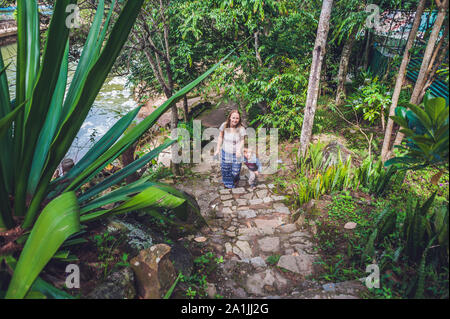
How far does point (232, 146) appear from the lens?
362 centimetres

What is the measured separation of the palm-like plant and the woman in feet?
6.01

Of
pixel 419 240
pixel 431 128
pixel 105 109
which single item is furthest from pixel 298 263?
pixel 105 109

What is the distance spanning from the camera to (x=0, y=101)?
59.4 inches

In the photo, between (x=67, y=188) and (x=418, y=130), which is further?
(x=67, y=188)

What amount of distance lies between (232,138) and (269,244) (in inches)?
60.7

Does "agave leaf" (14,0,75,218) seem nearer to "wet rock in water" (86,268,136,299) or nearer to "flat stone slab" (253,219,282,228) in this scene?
"wet rock in water" (86,268,136,299)

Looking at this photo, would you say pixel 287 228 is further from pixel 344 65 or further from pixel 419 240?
pixel 344 65
